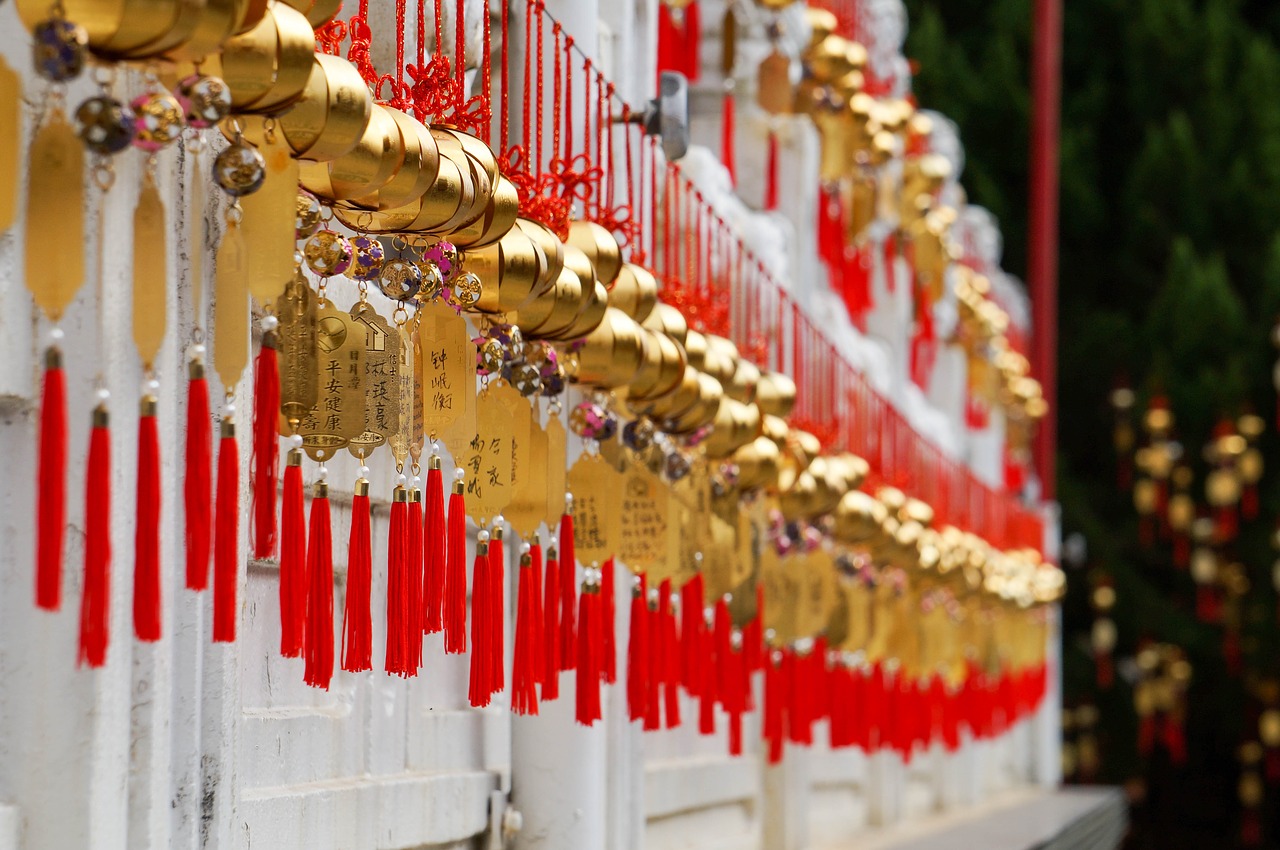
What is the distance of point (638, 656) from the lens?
3324 millimetres

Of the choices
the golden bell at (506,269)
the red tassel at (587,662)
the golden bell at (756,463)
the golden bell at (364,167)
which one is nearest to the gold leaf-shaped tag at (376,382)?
the golden bell at (364,167)

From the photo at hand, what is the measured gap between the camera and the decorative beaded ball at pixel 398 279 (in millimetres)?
2244

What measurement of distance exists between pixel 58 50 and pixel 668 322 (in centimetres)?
176

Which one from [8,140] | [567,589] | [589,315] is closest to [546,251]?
[589,315]

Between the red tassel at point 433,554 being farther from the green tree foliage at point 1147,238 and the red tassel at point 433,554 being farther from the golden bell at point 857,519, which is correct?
the green tree foliage at point 1147,238

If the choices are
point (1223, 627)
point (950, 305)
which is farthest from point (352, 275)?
point (1223, 627)

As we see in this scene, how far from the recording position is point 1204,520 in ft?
44.2

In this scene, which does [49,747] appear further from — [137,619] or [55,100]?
[55,100]

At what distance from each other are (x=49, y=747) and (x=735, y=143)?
14.4 ft

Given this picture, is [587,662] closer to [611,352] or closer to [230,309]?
[611,352]

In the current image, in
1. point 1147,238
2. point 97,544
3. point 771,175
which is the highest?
point 1147,238

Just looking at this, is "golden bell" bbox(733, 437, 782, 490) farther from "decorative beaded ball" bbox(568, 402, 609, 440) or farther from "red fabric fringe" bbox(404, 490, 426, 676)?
"red fabric fringe" bbox(404, 490, 426, 676)

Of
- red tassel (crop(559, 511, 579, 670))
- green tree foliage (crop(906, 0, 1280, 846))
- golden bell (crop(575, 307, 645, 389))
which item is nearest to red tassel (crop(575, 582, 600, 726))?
red tassel (crop(559, 511, 579, 670))

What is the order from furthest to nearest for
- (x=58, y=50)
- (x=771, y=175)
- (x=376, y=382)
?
(x=771, y=175)
(x=376, y=382)
(x=58, y=50)
